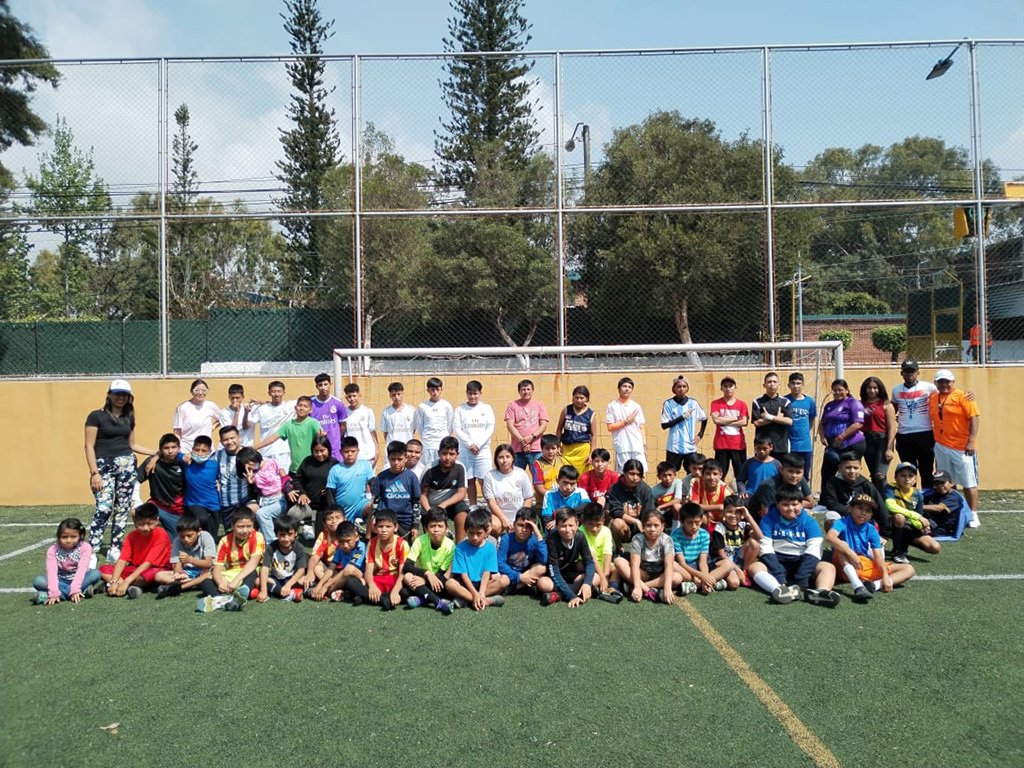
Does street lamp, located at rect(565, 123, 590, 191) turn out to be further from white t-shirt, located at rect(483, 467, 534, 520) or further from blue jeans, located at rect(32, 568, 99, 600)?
blue jeans, located at rect(32, 568, 99, 600)

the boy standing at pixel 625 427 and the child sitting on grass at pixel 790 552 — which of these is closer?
the child sitting on grass at pixel 790 552

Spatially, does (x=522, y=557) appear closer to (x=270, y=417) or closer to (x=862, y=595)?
(x=862, y=595)

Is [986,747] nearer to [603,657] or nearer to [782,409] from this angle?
[603,657]

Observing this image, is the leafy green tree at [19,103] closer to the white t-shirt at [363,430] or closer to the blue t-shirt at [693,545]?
the white t-shirt at [363,430]

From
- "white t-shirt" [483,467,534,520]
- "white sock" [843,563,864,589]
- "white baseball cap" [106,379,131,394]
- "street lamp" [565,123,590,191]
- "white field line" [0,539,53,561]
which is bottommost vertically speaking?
"white field line" [0,539,53,561]

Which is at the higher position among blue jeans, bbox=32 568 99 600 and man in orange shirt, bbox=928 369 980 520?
man in orange shirt, bbox=928 369 980 520

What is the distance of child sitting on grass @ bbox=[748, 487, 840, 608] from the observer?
6133 millimetres

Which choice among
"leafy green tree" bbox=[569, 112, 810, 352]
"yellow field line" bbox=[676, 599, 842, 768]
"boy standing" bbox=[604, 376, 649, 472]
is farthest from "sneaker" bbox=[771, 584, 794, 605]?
"leafy green tree" bbox=[569, 112, 810, 352]

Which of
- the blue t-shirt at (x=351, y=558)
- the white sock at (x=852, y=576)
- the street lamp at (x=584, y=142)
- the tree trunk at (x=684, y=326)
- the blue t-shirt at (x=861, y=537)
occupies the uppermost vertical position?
the street lamp at (x=584, y=142)

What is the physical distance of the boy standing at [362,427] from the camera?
831cm

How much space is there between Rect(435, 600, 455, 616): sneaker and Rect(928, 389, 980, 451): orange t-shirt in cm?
576

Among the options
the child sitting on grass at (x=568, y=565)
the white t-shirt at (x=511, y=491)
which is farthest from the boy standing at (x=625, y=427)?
the child sitting on grass at (x=568, y=565)

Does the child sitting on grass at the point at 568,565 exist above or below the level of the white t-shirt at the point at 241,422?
below

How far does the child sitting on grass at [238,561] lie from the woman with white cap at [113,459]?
1.73 m
